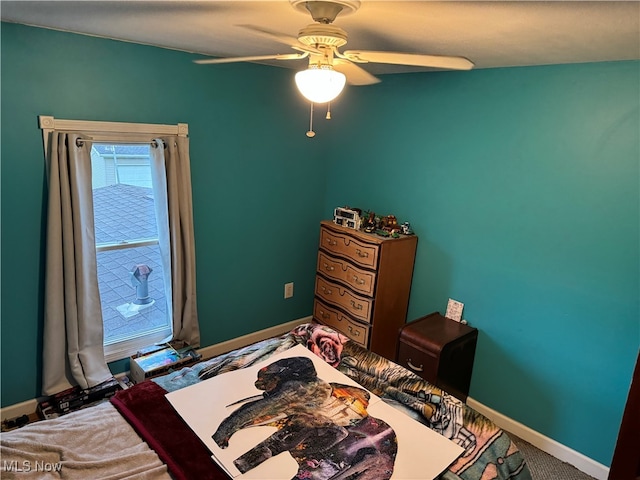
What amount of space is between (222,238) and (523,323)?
2.17 metres

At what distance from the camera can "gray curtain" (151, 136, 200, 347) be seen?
2.76 m

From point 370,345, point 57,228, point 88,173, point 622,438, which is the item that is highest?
point 88,173

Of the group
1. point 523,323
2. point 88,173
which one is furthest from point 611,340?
point 88,173

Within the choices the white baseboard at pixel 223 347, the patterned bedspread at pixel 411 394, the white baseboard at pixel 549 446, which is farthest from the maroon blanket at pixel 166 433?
the white baseboard at pixel 549 446

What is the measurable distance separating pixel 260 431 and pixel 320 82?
4.10 ft

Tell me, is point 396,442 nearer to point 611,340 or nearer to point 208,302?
point 611,340

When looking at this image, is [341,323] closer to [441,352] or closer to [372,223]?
[372,223]

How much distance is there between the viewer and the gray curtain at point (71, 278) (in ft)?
7.77

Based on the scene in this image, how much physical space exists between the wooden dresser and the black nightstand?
1.06ft

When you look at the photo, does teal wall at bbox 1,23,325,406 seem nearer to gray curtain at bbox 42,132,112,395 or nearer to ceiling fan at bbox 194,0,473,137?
gray curtain at bbox 42,132,112,395

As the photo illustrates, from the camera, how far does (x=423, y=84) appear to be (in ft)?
9.68

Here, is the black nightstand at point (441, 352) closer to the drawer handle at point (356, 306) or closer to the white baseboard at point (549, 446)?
the white baseboard at point (549, 446)

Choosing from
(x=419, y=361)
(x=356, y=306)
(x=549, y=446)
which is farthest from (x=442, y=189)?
(x=549, y=446)

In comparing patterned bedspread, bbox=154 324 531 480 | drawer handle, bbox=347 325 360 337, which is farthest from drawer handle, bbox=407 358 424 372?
patterned bedspread, bbox=154 324 531 480
